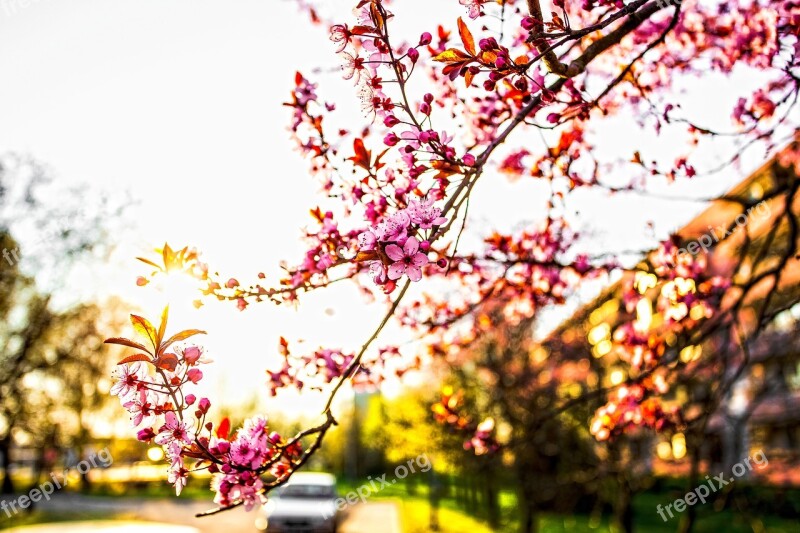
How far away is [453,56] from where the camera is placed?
2027 millimetres

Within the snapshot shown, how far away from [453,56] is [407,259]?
0.75 metres

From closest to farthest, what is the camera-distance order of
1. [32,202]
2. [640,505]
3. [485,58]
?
[485,58], [32,202], [640,505]

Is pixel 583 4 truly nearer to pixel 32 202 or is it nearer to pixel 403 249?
pixel 403 249

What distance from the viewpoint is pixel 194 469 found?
2270 millimetres

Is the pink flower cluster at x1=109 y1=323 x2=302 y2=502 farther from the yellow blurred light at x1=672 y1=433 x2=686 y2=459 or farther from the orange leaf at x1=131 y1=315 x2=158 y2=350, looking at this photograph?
the yellow blurred light at x1=672 y1=433 x2=686 y2=459

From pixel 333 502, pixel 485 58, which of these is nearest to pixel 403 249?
pixel 485 58

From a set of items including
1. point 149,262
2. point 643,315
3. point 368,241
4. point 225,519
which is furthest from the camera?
point 225,519

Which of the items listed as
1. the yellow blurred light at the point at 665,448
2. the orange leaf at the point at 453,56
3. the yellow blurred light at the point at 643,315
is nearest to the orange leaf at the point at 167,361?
the orange leaf at the point at 453,56

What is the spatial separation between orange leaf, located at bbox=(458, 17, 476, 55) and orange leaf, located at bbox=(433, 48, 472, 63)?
3 centimetres

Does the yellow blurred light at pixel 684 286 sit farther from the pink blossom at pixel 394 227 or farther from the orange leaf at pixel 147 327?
the orange leaf at pixel 147 327

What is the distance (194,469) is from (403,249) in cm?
126

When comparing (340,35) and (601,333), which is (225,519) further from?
(340,35)

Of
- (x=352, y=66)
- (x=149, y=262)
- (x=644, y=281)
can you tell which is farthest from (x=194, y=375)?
(x=644, y=281)

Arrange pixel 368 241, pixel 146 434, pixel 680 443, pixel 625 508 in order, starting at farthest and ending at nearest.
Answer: pixel 625 508 < pixel 680 443 < pixel 146 434 < pixel 368 241
